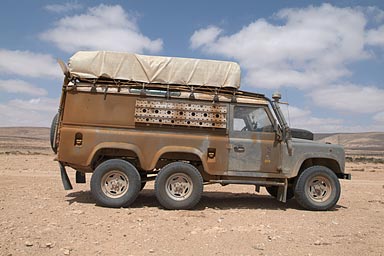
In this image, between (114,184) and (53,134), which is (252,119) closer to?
(114,184)

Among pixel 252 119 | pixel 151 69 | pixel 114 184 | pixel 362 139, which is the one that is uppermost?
pixel 362 139

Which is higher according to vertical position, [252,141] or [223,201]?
[252,141]

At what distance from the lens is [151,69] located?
7598 mm

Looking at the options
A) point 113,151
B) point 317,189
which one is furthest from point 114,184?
point 317,189

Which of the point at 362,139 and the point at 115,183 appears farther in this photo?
the point at 362,139

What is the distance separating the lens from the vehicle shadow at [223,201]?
796 centimetres

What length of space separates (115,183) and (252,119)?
306cm

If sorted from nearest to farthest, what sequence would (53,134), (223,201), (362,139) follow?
(53,134) → (223,201) → (362,139)

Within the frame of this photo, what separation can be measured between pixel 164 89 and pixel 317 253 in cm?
425

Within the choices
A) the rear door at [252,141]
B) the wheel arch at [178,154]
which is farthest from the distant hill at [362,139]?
the wheel arch at [178,154]

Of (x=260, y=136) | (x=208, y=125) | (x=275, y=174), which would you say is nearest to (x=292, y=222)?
(x=275, y=174)

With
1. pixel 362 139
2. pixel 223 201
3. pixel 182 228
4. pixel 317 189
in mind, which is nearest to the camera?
pixel 182 228

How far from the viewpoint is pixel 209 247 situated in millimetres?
5035

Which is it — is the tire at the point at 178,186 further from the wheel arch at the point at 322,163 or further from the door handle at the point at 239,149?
→ the wheel arch at the point at 322,163
